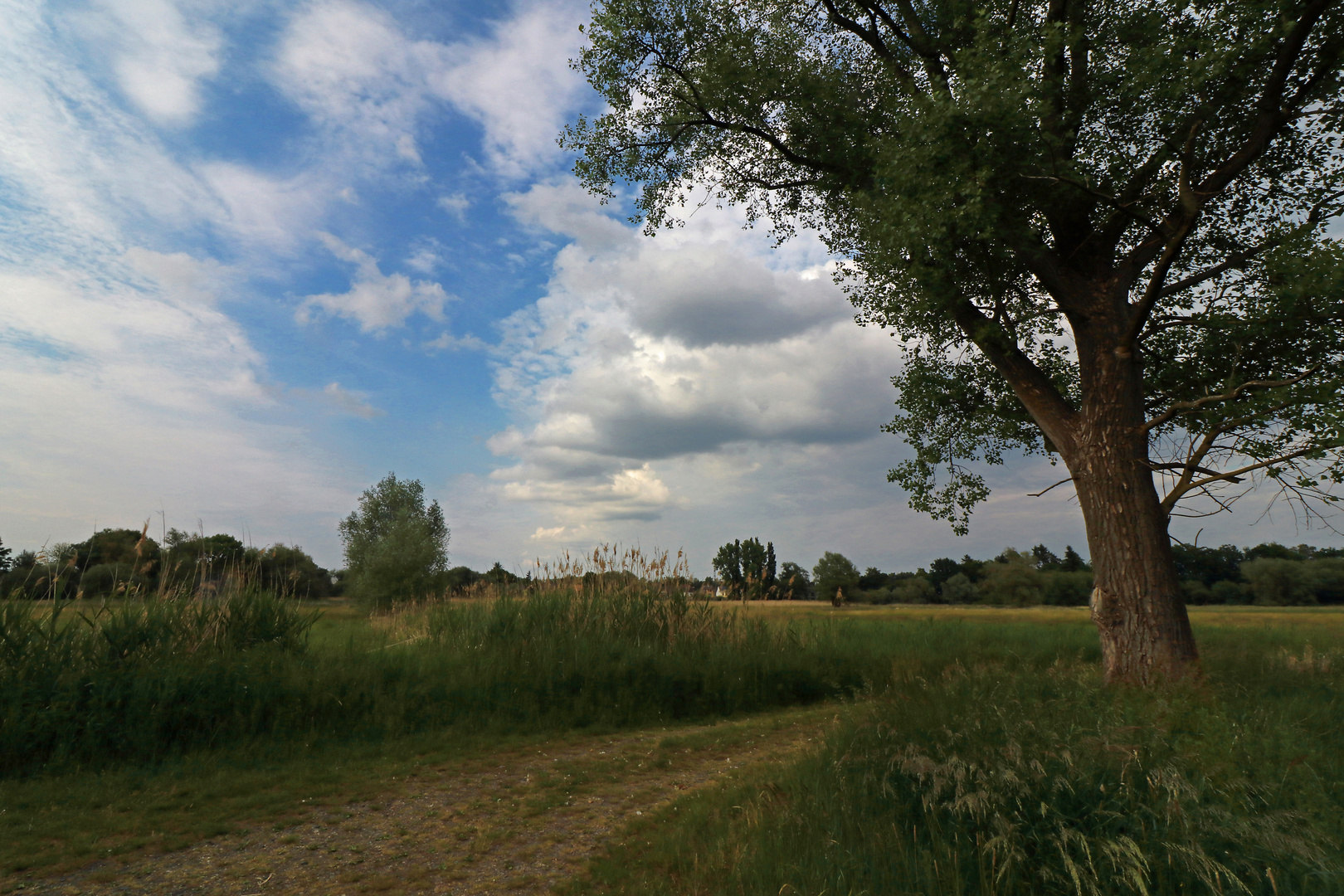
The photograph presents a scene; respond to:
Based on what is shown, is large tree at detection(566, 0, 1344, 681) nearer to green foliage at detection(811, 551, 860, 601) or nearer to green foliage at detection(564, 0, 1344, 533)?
green foliage at detection(564, 0, 1344, 533)

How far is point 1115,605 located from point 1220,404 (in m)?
3.23

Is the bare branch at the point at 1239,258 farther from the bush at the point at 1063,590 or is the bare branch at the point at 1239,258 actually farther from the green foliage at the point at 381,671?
the bush at the point at 1063,590

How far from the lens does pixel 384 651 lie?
10.2m

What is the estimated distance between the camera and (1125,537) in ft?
29.6

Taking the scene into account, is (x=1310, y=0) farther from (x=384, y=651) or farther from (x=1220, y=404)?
(x=384, y=651)

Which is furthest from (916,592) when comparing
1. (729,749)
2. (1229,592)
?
(729,749)

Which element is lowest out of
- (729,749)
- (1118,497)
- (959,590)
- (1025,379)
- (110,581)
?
(729,749)

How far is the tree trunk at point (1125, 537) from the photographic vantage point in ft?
28.8

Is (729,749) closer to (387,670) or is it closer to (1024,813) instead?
(1024,813)

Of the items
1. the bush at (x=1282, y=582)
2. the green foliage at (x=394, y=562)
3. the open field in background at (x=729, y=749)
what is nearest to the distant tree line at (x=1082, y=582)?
the bush at (x=1282, y=582)

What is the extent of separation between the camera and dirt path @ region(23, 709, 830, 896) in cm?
449

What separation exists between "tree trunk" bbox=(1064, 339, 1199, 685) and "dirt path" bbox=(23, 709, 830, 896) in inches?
199

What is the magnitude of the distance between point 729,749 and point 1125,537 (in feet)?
20.5

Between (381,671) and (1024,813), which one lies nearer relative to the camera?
(1024,813)
